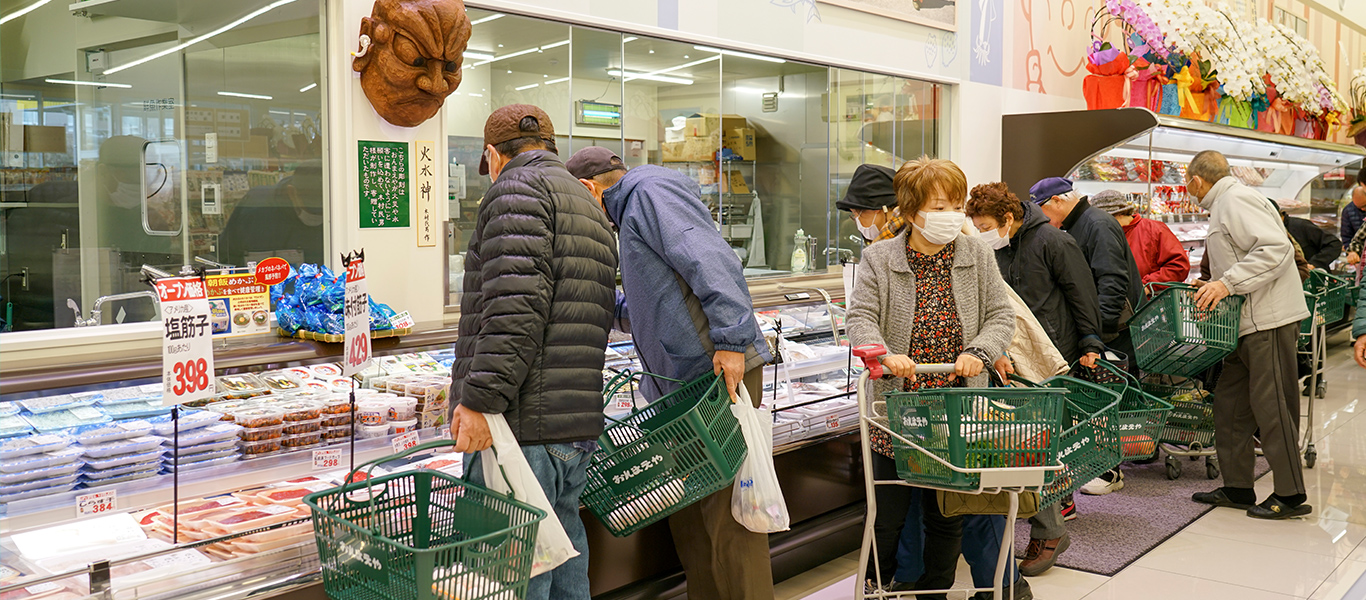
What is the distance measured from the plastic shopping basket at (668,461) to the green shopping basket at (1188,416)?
3.54 meters

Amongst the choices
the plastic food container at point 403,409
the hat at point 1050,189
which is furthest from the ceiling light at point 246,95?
the hat at point 1050,189

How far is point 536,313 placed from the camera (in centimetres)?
233

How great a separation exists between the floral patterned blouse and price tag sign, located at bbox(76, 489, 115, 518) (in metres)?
2.20

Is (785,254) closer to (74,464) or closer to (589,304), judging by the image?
(589,304)

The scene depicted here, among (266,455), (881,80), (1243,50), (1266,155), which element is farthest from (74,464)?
(1266,155)

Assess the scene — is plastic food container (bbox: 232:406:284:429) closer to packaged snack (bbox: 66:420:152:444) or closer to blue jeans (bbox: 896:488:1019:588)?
packaged snack (bbox: 66:420:152:444)

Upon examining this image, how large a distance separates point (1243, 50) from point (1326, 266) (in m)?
1.99

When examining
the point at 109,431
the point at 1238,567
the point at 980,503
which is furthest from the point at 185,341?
the point at 1238,567

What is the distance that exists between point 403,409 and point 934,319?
1653 millimetres

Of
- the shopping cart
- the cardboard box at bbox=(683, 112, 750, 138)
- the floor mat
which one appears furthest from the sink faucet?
the floor mat

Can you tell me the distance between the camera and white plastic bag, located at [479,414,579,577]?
91.6 inches

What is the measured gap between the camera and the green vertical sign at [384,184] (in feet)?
12.9

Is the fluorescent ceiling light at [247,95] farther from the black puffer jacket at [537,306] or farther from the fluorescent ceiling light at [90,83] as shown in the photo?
the black puffer jacket at [537,306]

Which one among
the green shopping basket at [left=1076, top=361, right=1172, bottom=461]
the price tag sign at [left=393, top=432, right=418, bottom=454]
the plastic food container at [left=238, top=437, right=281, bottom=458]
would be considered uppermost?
the plastic food container at [left=238, top=437, right=281, bottom=458]
